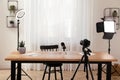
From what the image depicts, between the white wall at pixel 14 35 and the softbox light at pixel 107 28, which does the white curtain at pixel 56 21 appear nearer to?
the white wall at pixel 14 35

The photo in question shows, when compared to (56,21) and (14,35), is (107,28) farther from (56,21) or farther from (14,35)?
(14,35)

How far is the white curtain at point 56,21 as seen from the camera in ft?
17.9

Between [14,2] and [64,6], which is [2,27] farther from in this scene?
[64,6]

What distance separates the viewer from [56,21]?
5.52 m

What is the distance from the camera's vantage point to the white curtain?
5.47 meters

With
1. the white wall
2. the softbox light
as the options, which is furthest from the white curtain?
the softbox light

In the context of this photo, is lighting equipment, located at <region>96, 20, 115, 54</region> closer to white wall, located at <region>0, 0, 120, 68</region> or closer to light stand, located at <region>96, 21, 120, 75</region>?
light stand, located at <region>96, 21, 120, 75</region>

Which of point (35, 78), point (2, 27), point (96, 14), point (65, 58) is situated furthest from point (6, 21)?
point (65, 58)

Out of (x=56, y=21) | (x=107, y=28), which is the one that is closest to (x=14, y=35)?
(x=56, y=21)

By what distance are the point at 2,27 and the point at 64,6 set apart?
1546mm

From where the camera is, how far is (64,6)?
18.0 feet

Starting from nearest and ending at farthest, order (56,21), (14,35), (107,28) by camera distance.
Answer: (107,28), (56,21), (14,35)

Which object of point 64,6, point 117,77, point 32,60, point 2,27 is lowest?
point 117,77

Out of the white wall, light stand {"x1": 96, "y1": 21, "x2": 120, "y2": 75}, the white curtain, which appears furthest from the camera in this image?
the white wall
